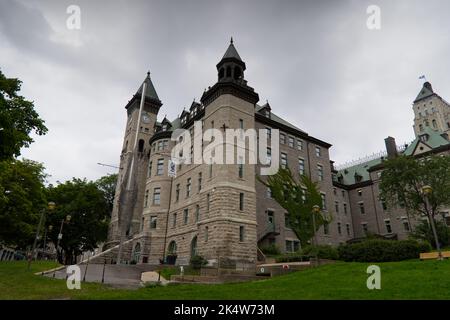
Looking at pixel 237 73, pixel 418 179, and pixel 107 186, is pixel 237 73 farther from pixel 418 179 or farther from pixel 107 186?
pixel 107 186

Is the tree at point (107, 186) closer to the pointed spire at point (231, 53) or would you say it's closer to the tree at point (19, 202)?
the tree at point (19, 202)

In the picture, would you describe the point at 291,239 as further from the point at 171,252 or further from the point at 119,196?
the point at 119,196

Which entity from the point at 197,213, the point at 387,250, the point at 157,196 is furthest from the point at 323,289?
the point at 157,196

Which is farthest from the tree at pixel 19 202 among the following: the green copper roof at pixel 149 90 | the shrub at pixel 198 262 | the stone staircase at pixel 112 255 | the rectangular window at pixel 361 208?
the rectangular window at pixel 361 208

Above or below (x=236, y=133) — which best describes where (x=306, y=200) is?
below

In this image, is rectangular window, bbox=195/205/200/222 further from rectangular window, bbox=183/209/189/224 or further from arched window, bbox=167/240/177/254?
arched window, bbox=167/240/177/254

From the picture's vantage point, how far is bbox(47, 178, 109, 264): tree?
51000 mm

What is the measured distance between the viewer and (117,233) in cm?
4800

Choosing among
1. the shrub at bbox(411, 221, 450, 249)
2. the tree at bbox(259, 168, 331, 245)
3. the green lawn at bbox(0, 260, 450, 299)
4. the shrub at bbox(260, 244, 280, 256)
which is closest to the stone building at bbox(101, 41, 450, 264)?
the shrub at bbox(260, 244, 280, 256)

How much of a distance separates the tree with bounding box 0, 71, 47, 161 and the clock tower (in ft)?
75.7

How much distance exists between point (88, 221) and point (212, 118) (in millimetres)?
30229

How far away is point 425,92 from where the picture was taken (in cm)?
9675
